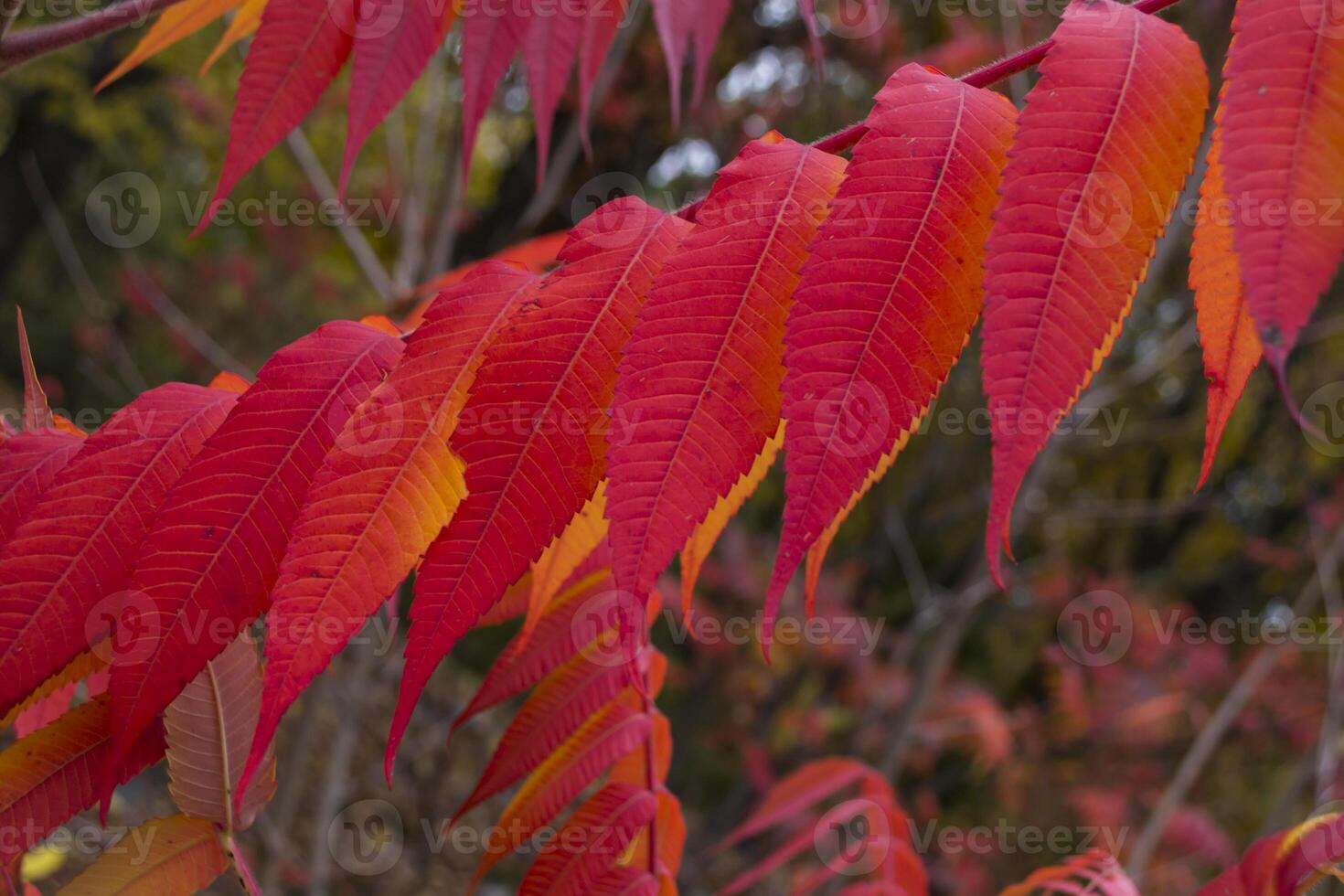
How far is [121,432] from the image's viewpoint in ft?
2.21

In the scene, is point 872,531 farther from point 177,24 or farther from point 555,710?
point 177,24

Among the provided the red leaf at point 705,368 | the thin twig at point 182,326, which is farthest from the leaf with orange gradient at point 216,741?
the thin twig at point 182,326

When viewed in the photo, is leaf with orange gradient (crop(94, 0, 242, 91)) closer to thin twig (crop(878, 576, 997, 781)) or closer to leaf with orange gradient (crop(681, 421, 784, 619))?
leaf with orange gradient (crop(681, 421, 784, 619))

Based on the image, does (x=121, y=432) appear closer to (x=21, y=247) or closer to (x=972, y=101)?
(x=972, y=101)

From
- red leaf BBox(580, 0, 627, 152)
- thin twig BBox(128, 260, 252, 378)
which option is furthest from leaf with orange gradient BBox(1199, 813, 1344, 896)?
thin twig BBox(128, 260, 252, 378)

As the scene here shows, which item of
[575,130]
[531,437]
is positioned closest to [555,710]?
[531,437]

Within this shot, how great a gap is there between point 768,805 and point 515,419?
1115mm

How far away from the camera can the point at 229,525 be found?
589 mm

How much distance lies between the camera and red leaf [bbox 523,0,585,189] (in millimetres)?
838

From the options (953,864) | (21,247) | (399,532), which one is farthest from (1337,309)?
(21,247)

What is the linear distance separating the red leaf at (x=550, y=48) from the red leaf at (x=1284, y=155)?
0.50 meters

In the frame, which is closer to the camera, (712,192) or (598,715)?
(712,192)

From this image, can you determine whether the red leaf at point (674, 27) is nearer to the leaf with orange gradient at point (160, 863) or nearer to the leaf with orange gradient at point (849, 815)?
the leaf with orange gradient at point (160, 863)

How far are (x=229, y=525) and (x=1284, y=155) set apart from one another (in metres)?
0.58
